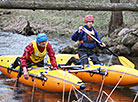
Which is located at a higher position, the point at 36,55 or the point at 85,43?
the point at 85,43

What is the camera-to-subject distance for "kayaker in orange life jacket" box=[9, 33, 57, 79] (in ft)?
18.2

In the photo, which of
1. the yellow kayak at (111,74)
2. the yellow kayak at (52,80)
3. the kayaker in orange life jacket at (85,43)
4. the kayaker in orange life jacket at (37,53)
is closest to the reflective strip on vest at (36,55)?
the kayaker in orange life jacket at (37,53)

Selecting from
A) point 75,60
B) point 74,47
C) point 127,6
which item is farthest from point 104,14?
Result: point 127,6

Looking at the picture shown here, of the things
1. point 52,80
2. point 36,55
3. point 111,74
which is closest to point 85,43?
point 111,74

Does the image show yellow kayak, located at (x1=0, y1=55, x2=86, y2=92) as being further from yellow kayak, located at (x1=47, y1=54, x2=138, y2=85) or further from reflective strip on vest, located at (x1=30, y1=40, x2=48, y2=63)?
yellow kayak, located at (x1=47, y1=54, x2=138, y2=85)

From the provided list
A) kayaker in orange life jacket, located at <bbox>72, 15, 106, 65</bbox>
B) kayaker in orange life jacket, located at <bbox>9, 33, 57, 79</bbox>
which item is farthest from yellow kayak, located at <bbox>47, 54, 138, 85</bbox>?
kayaker in orange life jacket, located at <bbox>9, 33, 57, 79</bbox>

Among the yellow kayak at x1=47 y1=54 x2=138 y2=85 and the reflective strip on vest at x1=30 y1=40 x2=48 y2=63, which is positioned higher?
the reflective strip on vest at x1=30 y1=40 x2=48 y2=63

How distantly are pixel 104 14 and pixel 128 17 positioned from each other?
2.46 meters

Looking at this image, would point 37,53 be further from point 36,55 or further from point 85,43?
point 85,43

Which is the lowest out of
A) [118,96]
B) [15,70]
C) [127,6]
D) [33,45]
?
[118,96]

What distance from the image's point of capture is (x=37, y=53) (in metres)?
5.93

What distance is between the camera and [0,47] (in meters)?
11.7

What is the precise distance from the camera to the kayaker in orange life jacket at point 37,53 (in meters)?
5.55

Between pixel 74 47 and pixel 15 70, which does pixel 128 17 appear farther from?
pixel 15 70
